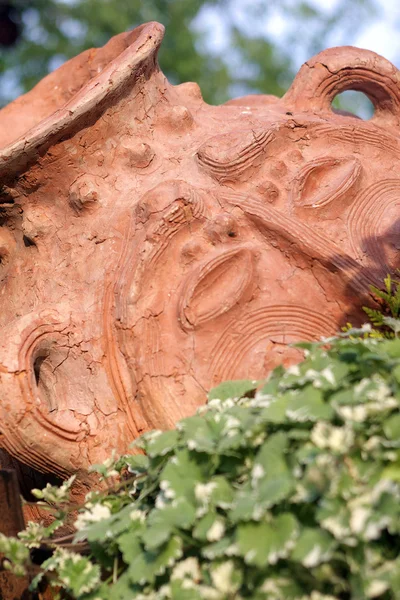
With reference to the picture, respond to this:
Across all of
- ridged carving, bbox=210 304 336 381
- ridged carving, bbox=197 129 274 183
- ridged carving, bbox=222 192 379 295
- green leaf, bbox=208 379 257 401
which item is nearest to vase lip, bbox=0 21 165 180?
ridged carving, bbox=197 129 274 183

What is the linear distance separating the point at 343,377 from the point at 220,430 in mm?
318

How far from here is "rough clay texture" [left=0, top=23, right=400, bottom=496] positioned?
2254mm

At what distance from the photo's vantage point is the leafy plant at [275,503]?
1478 mm

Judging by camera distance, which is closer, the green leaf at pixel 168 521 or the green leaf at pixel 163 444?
the green leaf at pixel 168 521

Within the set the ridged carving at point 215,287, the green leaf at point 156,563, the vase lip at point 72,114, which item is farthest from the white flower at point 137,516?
the vase lip at point 72,114

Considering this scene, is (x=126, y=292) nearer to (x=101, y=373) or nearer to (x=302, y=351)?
(x=101, y=373)

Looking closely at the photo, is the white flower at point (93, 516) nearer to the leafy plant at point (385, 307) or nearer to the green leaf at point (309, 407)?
the green leaf at point (309, 407)

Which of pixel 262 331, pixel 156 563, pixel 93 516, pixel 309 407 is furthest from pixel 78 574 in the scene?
pixel 262 331

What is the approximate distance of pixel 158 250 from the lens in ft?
7.59

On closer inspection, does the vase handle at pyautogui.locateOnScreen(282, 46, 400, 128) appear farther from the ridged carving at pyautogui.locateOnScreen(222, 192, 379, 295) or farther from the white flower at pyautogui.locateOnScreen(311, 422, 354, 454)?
the white flower at pyautogui.locateOnScreen(311, 422, 354, 454)

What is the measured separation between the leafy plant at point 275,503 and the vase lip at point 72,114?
1111 mm

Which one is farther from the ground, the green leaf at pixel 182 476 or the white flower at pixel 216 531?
the green leaf at pixel 182 476

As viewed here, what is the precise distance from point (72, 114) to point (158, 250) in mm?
573

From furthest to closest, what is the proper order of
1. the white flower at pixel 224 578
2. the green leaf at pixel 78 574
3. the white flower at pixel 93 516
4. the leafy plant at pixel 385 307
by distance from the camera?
the leafy plant at pixel 385 307, the white flower at pixel 93 516, the green leaf at pixel 78 574, the white flower at pixel 224 578
